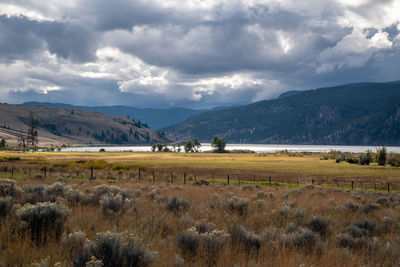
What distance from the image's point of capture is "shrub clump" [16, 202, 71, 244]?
782cm

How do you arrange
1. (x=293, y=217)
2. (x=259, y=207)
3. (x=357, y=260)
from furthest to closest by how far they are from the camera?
(x=259, y=207), (x=293, y=217), (x=357, y=260)

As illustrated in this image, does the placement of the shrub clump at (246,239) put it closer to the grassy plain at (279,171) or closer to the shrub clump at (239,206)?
the shrub clump at (239,206)

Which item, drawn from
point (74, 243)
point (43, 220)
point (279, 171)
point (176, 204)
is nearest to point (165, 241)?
point (74, 243)

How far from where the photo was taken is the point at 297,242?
827 centimetres

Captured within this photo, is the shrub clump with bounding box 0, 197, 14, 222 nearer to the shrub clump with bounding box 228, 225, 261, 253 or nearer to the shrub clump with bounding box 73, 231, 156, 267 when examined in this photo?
the shrub clump with bounding box 73, 231, 156, 267

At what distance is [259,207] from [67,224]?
1012 centimetres

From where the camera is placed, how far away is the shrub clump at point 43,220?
7.82 meters

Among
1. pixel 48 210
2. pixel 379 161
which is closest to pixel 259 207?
pixel 48 210

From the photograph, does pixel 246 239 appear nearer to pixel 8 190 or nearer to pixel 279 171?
pixel 8 190

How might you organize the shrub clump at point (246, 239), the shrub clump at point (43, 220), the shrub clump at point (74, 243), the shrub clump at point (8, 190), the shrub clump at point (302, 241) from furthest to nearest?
the shrub clump at point (8, 190)
the shrub clump at point (302, 241)
the shrub clump at point (43, 220)
the shrub clump at point (246, 239)
the shrub clump at point (74, 243)

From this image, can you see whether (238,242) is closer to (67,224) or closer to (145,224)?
(145,224)

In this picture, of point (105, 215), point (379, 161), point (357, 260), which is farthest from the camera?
point (379, 161)

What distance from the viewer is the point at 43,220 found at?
8242 millimetres

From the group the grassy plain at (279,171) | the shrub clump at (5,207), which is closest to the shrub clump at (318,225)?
the shrub clump at (5,207)
